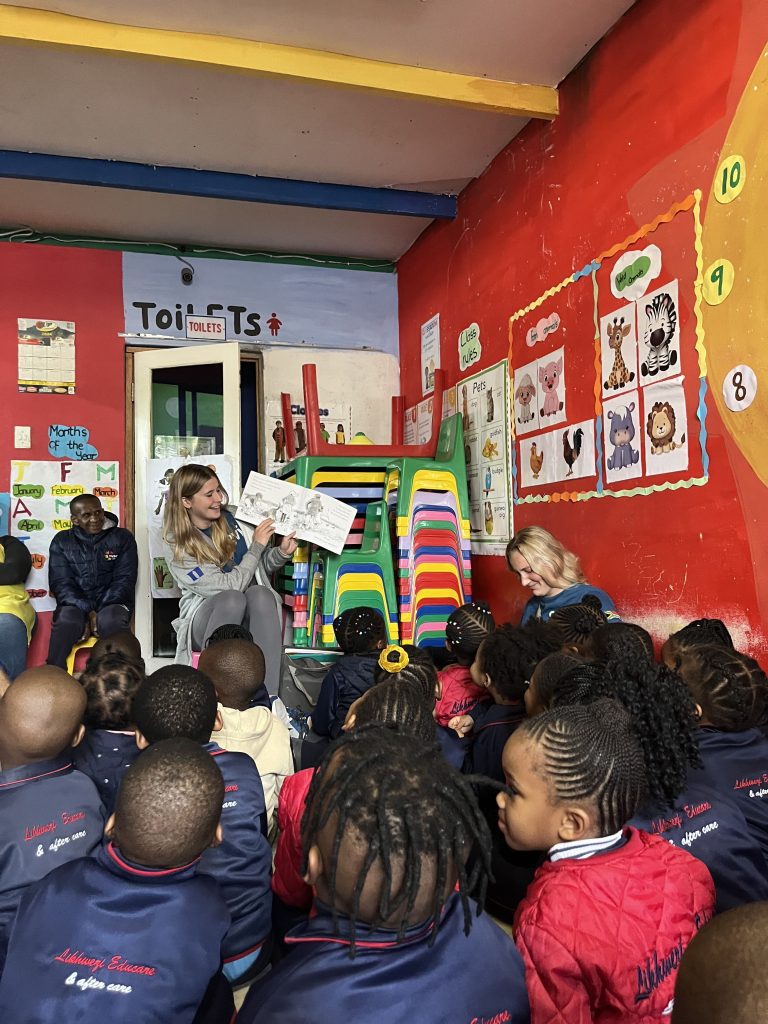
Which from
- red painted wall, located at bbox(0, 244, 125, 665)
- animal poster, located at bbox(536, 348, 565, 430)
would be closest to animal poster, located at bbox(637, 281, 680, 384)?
animal poster, located at bbox(536, 348, 565, 430)

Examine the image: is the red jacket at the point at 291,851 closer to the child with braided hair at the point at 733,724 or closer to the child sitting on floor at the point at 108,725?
the child sitting on floor at the point at 108,725

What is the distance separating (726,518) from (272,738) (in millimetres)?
1484

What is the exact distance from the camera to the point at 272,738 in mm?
2018

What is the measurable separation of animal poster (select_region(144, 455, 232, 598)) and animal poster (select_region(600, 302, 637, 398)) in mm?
2518

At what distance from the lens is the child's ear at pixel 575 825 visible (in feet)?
3.66

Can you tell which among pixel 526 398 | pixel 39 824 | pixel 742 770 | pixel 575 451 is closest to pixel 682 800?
pixel 742 770

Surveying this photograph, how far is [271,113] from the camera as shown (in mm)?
3432

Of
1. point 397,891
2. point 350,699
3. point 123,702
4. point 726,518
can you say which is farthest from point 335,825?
point 726,518

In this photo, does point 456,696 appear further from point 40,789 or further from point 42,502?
point 42,502

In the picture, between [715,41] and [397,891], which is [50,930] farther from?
[715,41]

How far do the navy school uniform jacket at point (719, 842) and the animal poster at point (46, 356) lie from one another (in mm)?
4255

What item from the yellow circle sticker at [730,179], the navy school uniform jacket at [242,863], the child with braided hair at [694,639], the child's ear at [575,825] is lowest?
the navy school uniform jacket at [242,863]

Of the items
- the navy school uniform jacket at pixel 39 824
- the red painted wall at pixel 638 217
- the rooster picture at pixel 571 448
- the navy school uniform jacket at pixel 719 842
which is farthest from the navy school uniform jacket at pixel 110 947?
the rooster picture at pixel 571 448

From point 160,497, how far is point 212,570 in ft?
4.50
